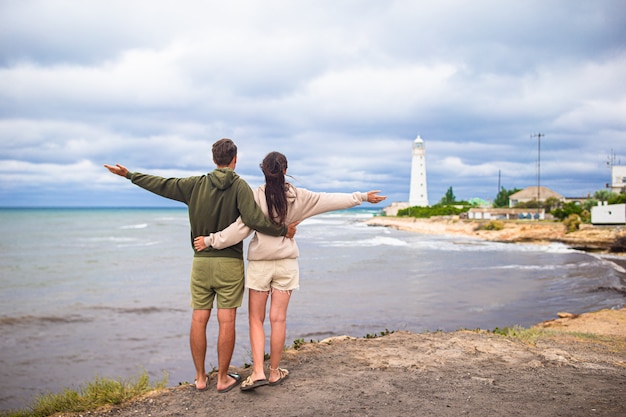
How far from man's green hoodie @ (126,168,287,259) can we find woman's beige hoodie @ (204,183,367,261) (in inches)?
3.3

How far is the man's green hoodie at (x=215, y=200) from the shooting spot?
4199 mm

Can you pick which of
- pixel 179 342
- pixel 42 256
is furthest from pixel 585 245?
pixel 42 256

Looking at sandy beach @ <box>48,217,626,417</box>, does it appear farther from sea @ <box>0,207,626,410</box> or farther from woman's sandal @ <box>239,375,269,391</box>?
sea @ <box>0,207,626,410</box>

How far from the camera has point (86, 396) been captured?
465 cm

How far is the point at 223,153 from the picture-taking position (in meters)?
4.34

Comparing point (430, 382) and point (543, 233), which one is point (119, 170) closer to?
point (430, 382)


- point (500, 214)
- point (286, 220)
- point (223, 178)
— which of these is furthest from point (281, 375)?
point (500, 214)

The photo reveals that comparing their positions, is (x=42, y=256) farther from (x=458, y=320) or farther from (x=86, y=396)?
(x=86, y=396)

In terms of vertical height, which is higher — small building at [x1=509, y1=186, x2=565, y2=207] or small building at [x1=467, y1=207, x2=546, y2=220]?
small building at [x1=509, y1=186, x2=565, y2=207]

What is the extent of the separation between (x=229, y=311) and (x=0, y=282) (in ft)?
58.3

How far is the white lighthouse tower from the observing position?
10031 cm

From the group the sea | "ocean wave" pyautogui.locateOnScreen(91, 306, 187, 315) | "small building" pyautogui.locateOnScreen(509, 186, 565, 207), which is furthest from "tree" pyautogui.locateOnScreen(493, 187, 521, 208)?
"ocean wave" pyautogui.locateOnScreen(91, 306, 187, 315)

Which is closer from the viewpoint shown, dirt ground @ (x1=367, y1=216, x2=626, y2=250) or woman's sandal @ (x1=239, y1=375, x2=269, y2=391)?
woman's sandal @ (x1=239, y1=375, x2=269, y2=391)

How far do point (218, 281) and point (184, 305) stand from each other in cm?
964
